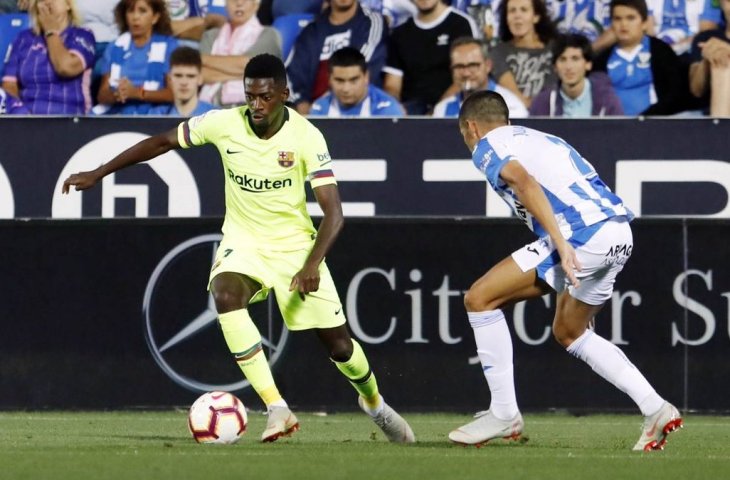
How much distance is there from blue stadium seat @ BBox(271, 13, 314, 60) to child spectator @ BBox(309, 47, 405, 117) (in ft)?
2.04

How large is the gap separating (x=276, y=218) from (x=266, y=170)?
0.91 feet

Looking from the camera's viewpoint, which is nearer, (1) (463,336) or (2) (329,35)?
(1) (463,336)

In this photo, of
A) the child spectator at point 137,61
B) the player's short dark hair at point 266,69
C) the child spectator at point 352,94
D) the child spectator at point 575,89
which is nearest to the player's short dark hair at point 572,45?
the child spectator at point 575,89

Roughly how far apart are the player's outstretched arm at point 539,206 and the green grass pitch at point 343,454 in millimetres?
939

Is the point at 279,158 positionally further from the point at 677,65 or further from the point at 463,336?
the point at 677,65

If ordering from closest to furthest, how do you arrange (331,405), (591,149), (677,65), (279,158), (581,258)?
(581,258), (279,158), (331,405), (591,149), (677,65)

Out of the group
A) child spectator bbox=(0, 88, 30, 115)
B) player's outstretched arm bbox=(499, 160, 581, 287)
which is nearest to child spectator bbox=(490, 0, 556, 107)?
child spectator bbox=(0, 88, 30, 115)

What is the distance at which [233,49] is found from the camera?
12.9 meters

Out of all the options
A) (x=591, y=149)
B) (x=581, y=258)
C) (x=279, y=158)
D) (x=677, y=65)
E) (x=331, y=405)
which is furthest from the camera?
(x=677, y=65)

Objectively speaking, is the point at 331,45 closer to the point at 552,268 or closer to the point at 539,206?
the point at 552,268

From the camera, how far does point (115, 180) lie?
1180cm

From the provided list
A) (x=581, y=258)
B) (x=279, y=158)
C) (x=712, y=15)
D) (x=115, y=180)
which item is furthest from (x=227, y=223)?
(x=712, y=15)

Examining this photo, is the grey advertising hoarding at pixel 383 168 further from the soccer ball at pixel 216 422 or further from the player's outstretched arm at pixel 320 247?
the soccer ball at pixel 216 422

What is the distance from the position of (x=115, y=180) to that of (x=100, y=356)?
162 centimetres
